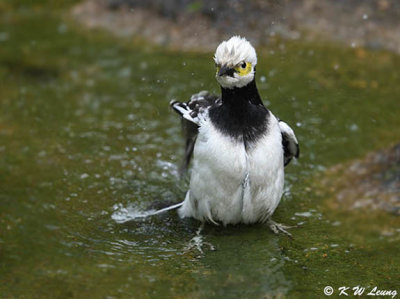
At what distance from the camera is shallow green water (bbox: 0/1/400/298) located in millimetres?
4922

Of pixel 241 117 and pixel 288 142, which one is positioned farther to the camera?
pixel 288 142

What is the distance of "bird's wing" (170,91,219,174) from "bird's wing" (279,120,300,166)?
637 millimetres

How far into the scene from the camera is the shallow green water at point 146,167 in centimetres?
492

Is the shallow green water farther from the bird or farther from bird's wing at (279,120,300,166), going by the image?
bird's wing at (279,120,300,166)

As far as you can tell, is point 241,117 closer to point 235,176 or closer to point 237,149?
point 237,149

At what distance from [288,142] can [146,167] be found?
1.74 meters

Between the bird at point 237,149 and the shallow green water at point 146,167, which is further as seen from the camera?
the bird at point 237,149

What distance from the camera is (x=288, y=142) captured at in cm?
575

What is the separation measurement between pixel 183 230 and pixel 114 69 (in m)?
4.05

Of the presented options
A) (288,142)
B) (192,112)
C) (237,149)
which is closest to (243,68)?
(237,149)

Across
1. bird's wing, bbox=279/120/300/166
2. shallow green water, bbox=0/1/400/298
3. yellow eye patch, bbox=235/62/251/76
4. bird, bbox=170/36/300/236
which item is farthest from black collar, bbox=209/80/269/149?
shallow green water, bbox=0/1/400/298

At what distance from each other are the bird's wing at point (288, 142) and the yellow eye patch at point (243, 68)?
0.71 m

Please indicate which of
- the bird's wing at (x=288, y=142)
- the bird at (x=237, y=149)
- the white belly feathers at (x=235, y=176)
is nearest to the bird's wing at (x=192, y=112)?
the bird at (x=237, y=149)

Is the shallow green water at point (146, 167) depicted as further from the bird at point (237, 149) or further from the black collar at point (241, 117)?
the black collar at point (241, 117)
